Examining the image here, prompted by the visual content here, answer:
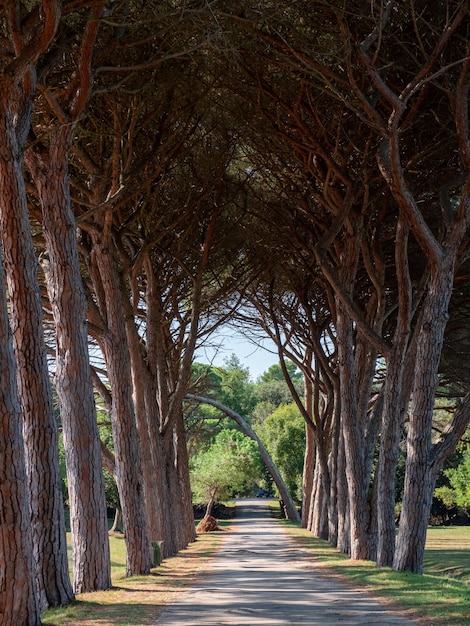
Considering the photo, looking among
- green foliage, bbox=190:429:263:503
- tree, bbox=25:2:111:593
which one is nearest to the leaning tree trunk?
tree, bbox=25:2:111:593

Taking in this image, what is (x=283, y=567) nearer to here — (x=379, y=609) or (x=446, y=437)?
(x=446, y=437)

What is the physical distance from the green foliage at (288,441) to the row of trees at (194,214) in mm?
21206

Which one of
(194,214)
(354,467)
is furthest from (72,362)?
(194,214)

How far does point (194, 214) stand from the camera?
16.5m

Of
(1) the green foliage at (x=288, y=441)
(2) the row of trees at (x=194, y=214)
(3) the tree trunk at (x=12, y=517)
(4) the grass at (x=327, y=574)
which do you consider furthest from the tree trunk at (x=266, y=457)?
(3) the tree trunk at (x=12, y=517)

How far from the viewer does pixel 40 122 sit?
37.0 feet

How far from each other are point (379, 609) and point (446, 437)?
4152 mm

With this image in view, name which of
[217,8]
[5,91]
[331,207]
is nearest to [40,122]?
[217,8]

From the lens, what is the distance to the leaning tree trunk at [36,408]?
313 inches

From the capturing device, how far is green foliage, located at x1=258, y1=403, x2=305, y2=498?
4181 centimetres

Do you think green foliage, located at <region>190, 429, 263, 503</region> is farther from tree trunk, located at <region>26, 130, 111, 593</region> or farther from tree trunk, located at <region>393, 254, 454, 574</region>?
tree trunk, located at <region>26, 130, 111, 593</region>

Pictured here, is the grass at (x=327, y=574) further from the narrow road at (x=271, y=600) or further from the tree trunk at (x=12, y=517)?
the tree trunk at (x=12, y=517)

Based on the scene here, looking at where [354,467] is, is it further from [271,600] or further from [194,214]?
[271,600]

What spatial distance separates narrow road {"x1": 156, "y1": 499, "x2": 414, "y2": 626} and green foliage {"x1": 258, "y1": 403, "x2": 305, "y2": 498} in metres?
26.7
